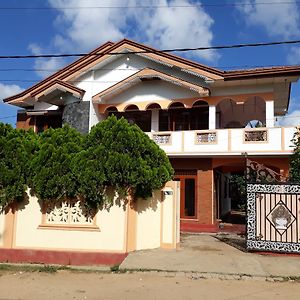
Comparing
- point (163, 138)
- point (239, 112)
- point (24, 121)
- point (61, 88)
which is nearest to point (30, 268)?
point (163, 138)

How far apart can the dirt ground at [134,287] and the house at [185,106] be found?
876 centimetres

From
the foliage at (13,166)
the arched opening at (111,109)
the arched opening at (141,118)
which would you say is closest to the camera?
the foliage at (13,166)

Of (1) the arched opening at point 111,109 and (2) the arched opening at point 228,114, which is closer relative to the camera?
(2) the arched opening at point 228,114

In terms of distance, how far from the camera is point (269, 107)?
16609 millimetres

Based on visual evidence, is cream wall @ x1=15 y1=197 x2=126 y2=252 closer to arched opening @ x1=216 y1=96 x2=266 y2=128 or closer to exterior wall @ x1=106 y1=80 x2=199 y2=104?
exterior wall @ x1=106 y1=80 x2=199 y2=104

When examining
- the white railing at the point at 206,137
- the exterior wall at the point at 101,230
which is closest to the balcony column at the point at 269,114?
the white railing at the point at 206,137

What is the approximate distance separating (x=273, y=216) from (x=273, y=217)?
0.09 ft

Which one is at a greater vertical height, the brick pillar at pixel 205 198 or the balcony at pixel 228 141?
the balcony at pixel 228 141

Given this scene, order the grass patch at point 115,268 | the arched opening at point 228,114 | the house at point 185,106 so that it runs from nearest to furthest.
A: the grass patch at point 115,268
the house at point 185,106
the arched opening at point 228,114

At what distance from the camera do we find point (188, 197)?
56.4 ft

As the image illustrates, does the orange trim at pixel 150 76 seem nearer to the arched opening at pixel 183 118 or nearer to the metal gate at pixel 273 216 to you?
the arched opening at pixel 183 118

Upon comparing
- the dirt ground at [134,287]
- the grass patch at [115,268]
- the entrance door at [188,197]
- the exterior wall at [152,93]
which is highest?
the exterior wall at [152,93]

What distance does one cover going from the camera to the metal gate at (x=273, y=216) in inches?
384

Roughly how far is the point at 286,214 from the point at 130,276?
4.36 m
